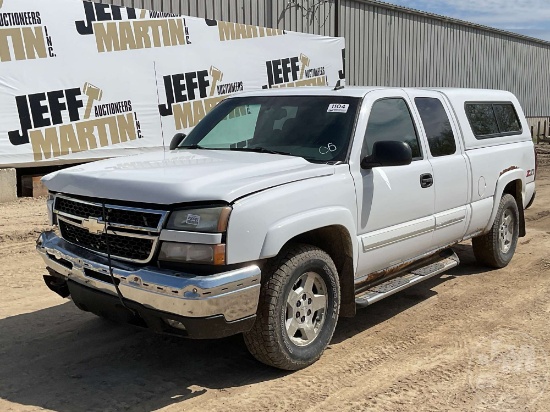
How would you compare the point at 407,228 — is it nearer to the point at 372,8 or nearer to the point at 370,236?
the point at 370,236

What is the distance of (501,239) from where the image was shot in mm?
6945

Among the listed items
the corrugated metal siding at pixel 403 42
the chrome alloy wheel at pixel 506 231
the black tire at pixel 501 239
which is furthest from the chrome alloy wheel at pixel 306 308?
the corrugated metal siding at pixel 403 42

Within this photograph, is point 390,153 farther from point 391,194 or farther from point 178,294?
point 178,294

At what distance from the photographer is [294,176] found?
4031mm

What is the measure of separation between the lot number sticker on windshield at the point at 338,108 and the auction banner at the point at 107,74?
7.16 meters

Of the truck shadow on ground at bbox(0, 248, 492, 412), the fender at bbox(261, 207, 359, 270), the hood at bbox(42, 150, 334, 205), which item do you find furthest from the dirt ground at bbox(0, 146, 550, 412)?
the hood at bbox(42, 150, 334, 205)

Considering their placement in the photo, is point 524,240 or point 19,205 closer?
point 524,240

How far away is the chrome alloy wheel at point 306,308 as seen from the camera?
4.04 metres

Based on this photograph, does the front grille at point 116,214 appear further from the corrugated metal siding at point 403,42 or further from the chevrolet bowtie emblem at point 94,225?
the corrugated metal siding at point 403,42

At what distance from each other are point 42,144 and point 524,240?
26.0 ft

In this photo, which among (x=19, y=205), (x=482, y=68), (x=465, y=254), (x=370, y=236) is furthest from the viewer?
(x=482, y=68)

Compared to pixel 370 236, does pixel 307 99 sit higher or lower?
higher

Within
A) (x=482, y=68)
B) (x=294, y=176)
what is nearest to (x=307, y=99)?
(x=294, y=176)

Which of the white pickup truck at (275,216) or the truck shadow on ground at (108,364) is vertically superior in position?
the white pickup truck at (275,216)
